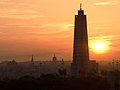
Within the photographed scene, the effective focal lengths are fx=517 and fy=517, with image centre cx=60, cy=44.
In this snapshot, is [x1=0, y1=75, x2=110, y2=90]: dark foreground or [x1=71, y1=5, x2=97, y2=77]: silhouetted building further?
[x1=71, y1=5, x2=97, y2=77]: silhouetted building

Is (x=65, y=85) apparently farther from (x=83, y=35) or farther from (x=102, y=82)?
(x=83, y=35)

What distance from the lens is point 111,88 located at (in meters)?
94.4

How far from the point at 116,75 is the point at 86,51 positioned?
2357cm

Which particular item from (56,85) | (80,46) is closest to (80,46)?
(80,46)

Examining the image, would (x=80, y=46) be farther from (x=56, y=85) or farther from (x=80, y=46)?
(x=56, y=85)

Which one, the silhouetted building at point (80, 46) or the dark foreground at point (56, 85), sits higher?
the silhouetted building at point (80, 46)

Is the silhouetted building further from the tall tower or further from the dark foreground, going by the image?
the dark foreground

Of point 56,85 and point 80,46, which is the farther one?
point 80,46

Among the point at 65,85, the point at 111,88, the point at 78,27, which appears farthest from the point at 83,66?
the point at 65,85

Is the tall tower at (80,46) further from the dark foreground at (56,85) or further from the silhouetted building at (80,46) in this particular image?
the dark foreground at (56,85)

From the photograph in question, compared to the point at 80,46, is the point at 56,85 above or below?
below

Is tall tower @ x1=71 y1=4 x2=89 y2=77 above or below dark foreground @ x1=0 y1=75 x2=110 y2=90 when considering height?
above

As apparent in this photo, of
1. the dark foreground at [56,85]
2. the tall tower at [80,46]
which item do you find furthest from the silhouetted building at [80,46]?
the dark foreground at [56,85]

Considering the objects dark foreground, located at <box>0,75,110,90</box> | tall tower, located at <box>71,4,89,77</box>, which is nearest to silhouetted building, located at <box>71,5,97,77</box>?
tall tower, located at <box>71,4,89,77</box>
